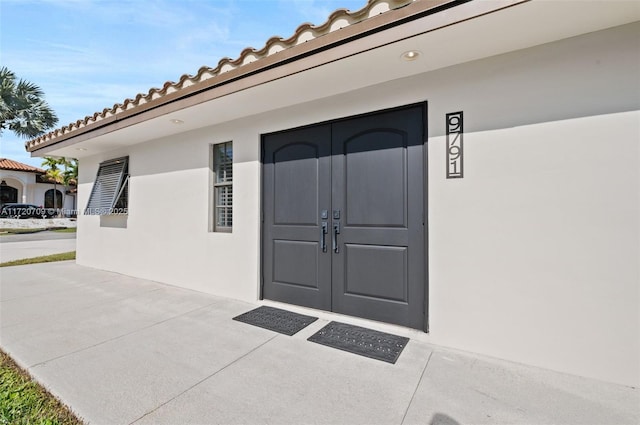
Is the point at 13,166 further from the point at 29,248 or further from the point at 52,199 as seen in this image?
the point at 29,248

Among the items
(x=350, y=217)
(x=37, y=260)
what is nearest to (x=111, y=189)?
(x=37, y=260)

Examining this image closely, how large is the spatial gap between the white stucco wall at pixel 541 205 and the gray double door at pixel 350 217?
21cm

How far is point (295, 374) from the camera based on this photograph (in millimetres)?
2406

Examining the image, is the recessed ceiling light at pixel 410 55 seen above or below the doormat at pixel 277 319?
above

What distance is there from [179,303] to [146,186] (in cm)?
280

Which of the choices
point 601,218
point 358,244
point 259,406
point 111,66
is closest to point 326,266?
point 358,244

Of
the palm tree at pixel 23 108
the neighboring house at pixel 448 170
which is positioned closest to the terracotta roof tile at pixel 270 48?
the neighboring house at pixel 448 170

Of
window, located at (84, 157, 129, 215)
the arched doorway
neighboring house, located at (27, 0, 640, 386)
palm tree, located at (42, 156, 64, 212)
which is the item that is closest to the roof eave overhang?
neighboring house, located at (27, 0, 640, 386)

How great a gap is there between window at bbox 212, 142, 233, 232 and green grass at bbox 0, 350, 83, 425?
2819 millimetres

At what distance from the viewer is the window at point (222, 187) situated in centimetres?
478

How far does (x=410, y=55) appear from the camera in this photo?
2.68 metres

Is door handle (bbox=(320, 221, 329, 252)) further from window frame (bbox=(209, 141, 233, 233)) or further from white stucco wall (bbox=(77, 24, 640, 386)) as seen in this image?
window frame (bbox=(209, 141, 233, 233))

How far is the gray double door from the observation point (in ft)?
10.4

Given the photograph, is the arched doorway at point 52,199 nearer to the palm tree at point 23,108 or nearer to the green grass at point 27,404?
the palm tree at point 23,108
